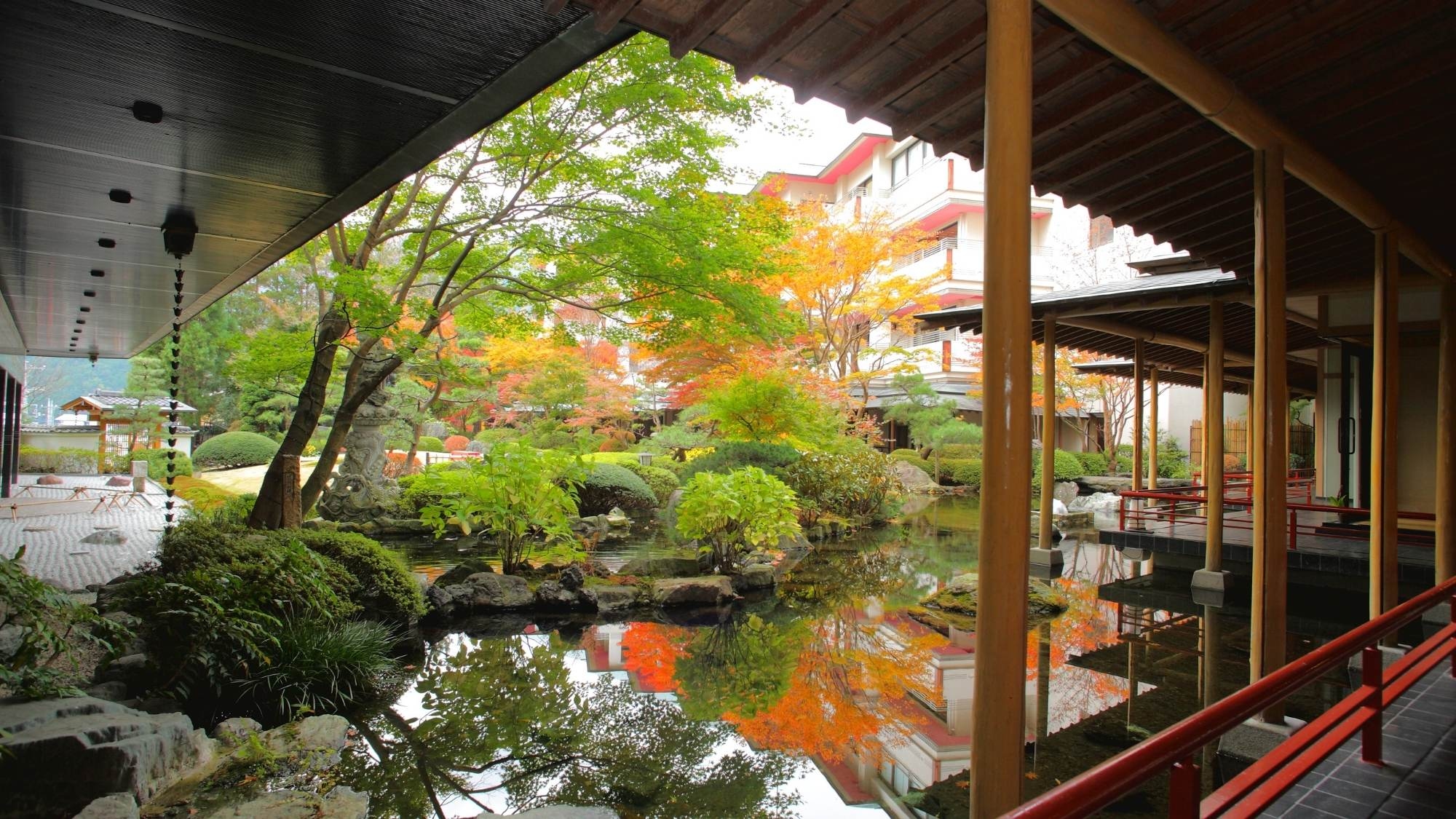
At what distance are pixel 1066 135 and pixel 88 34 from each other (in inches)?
179

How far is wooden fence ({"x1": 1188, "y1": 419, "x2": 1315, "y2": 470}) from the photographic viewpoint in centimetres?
1853

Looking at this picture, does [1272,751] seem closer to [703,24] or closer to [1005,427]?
[1005,427]

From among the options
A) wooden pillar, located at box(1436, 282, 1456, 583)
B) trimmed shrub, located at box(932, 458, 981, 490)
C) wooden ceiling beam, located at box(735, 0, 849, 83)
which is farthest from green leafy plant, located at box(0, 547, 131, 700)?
trimmed shrub, located at box(932, 458, 981, 490)

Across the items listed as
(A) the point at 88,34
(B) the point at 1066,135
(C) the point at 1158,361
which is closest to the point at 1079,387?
(C) the point at 1158,361

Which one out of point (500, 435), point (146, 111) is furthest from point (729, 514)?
point (500, 435)

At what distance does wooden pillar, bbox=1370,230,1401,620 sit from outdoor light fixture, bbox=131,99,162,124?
298 inches

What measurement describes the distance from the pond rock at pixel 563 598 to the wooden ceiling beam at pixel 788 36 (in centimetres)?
596

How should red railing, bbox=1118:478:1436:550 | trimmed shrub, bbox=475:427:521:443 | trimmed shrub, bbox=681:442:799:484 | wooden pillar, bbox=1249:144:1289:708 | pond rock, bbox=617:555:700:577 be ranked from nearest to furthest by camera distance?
wooden pillar, bbox=1249:144:1289:708, red railing, bbox=1118:478:1436:550, pond rock, bbox=617:555:700:577, trimmed shrub, bbox=681:442:799:484, trimmed shrub, bbox=475:427:521:443

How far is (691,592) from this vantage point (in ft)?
26.8

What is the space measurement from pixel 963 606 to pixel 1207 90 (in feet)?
18.4

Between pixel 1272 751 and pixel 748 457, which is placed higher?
pixel 748 457

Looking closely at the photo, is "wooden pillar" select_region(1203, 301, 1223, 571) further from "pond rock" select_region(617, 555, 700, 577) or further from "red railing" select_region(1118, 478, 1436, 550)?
"pond rock" select_region(617, 555, 700, 577)

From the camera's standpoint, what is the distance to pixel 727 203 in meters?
8.70

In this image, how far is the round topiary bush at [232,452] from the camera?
1898 cm
